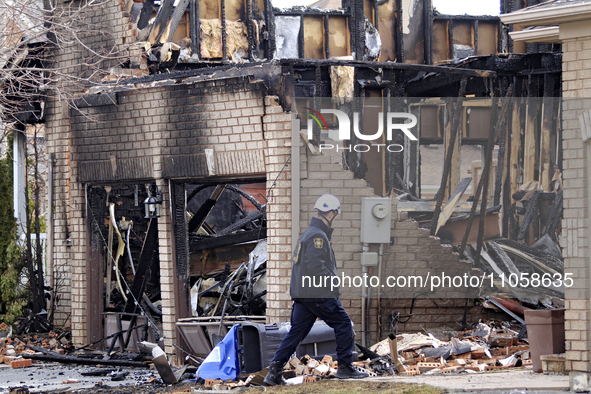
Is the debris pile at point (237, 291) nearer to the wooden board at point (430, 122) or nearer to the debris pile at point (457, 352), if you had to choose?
the debris pile at point (457, 352)

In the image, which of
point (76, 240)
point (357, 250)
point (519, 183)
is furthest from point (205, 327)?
point (519, 183)

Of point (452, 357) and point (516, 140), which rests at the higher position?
point (516, 140)

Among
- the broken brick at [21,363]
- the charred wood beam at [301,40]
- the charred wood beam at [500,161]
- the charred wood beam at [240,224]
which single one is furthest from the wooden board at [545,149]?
the broken brick at [21,363]

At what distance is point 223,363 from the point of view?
793 cm

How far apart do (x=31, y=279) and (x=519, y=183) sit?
29.3 feet

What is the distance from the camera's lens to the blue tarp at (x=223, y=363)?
25.8 ft

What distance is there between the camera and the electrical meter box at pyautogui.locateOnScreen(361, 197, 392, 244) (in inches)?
361

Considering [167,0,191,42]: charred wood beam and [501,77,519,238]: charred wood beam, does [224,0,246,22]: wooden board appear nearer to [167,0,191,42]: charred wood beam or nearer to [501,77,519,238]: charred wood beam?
[167,0,191,42]: charred wood beam

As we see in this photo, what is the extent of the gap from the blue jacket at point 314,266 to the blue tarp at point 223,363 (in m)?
1.17

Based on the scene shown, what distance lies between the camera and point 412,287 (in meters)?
9.43

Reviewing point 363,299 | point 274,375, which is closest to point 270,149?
point 363,299

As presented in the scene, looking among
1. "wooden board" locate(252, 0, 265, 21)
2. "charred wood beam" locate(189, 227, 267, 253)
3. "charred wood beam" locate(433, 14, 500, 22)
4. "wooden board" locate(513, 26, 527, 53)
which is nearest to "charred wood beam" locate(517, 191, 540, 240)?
"wooden board" locate(513, 26, 527, 53)

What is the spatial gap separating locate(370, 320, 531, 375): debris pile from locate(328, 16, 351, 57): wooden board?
245 inches

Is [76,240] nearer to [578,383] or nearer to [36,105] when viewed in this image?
[36,105]
